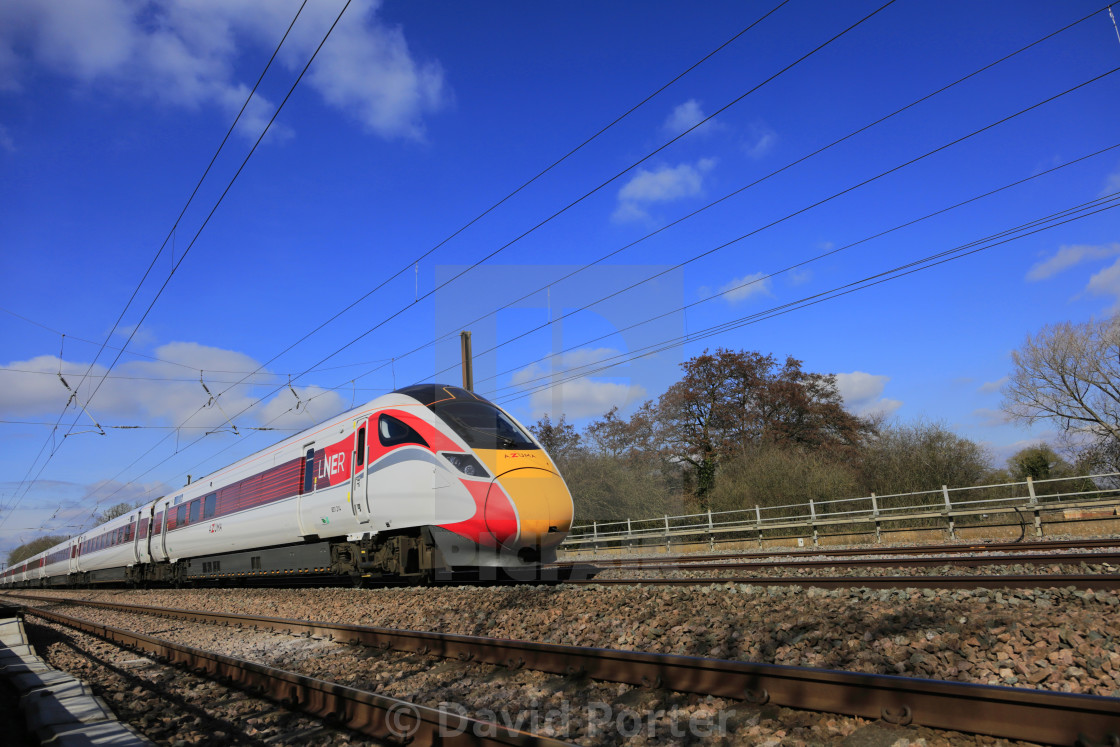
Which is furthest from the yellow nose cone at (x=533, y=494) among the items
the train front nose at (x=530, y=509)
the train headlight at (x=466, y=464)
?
the train headlight at (x=466, y=464)

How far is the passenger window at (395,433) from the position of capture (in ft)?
34.6

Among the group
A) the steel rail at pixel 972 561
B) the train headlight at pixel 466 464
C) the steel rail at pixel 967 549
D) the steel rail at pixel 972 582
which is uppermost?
the train headlight at pixel 466 464

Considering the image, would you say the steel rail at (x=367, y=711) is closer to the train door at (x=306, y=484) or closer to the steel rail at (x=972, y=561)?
the train door at (x=306, y=484)

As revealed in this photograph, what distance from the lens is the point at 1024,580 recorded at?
6969 mm

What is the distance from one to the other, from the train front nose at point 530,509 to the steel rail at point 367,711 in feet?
13.2

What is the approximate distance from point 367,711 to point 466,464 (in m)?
5.66

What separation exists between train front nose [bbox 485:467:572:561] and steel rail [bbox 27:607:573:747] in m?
4.02

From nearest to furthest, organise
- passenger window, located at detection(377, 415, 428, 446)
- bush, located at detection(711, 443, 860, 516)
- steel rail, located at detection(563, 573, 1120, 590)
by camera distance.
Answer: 1. steel rail, located at detection(563, 573, 1120, 590)
2. passenger window, located at detection(377, 415, 428, 446)
3. bush, located at detection(711, 443, 860, 516)

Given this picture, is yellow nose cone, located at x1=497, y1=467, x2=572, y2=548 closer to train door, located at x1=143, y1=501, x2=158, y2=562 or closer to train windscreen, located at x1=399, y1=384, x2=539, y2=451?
train windscreen, located at x1=399, y1=384, x2=539, y2=451

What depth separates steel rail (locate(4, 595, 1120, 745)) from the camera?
9.54 ft

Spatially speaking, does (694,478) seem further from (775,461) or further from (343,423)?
(343,423)

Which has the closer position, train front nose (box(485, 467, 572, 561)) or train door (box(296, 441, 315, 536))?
train front nose (box(485, 467, 572, 561))

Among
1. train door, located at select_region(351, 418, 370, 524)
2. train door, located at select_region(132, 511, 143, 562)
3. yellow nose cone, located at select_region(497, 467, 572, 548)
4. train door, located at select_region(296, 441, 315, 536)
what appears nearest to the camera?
yellow nose cone, located at select_region(497, 467, 572, 548)

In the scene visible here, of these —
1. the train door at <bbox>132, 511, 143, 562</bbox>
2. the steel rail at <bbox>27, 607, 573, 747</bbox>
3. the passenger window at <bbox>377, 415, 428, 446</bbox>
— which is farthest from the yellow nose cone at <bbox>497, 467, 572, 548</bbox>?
the train door at <bbox>132, 511, 143, 562</bbox>
